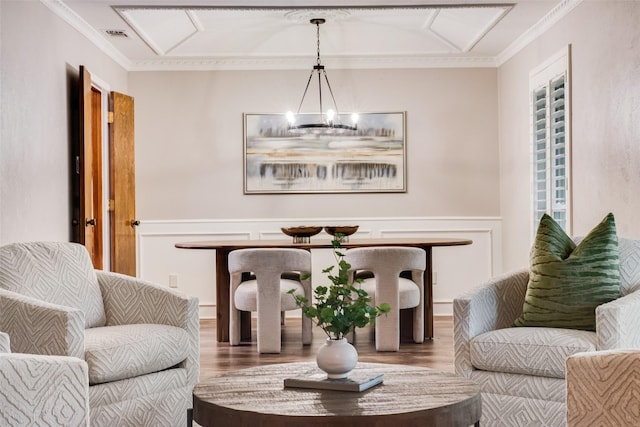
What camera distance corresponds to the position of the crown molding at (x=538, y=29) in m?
5.61

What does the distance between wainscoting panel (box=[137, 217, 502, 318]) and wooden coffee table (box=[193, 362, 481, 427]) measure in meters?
4.86

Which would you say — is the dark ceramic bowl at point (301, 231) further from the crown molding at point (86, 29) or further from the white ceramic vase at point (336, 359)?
the white ceramic vase at point (336, 359)

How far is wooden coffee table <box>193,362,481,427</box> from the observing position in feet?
7.34

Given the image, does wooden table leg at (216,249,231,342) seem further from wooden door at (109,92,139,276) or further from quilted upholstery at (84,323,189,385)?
quilted upholstery at (84,323,189,385)

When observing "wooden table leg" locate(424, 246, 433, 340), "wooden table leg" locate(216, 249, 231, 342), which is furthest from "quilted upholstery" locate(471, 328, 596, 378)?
"wooden table leg" locate(216, 249, 231, 342)

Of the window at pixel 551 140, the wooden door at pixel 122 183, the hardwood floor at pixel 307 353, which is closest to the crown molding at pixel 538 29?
the window at pixel 551 140

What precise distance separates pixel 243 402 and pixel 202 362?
9.74 ft

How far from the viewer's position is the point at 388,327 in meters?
5.57

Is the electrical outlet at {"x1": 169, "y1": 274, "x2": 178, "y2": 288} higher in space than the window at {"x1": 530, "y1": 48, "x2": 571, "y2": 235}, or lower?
lower

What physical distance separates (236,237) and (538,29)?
322 centimetres

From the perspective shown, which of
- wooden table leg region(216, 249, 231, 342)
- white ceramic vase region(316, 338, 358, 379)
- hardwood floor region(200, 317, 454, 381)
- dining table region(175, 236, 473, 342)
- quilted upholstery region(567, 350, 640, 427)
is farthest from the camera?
wooden table leg region(216, 249, 231, 342)

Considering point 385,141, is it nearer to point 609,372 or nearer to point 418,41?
point 418,41

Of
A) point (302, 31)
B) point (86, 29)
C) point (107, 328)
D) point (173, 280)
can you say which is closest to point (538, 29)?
point (302, 31)

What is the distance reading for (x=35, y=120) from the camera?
500 centimetres
